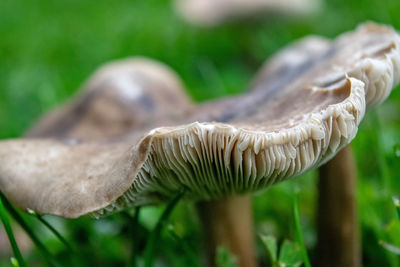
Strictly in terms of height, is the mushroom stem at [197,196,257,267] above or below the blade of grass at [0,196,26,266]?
below

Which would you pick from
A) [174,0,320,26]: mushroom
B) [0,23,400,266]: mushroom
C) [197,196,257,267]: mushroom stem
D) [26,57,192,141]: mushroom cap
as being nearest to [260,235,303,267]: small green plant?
[0,23,400,266]: mushroom

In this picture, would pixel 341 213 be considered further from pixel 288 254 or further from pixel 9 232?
pixel 9 232

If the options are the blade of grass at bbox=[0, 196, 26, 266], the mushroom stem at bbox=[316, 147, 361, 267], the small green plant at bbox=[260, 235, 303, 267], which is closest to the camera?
the blade of grass at bbox=[0, 196, 26, 266]

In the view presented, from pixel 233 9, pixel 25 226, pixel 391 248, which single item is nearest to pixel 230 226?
pixel 391 248

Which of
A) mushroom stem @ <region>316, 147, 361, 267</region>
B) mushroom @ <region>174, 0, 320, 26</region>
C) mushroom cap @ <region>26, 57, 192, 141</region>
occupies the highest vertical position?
mushroom cap @ <region>26, 57, 192, 141</region>

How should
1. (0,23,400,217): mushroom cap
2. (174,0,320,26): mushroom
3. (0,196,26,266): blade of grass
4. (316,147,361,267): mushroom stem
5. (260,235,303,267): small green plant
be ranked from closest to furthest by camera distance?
(0,23,400,217): mushroom cap → (0,196,26,266): blade of grass → (260,235,303,267): small green plant → (316,147,361,267): mushroom stem → (174,0,320,26): mushroom

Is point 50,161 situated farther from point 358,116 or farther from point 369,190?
point 369,190

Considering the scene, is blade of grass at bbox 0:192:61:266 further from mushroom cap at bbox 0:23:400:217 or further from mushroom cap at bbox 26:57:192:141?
mushroom cap at bbox 26:57:192:141

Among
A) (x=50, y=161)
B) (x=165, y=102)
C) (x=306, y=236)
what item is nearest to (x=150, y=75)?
(x=165, y=102)

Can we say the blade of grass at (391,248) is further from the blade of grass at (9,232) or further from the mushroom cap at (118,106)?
the blade of grass at (9,232)
